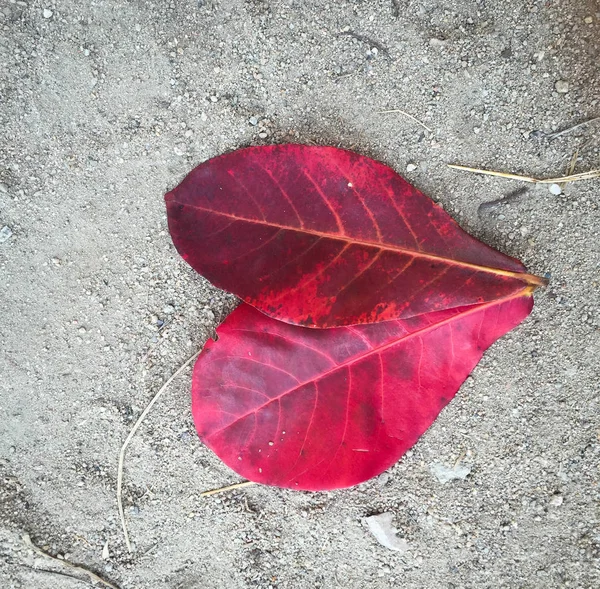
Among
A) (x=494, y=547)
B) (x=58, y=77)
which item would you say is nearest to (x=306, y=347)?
(x=494, y=547)

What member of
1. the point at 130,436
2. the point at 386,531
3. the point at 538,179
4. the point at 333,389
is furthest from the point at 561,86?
the point at 130,436

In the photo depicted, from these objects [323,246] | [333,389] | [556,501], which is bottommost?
[556,501]

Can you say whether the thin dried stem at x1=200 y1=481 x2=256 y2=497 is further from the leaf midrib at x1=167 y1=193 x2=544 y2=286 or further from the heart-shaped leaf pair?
the leaf midrib at x1=167 y1=193 x2=544 y2=286

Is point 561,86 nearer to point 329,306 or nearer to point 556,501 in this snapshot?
point 329,306

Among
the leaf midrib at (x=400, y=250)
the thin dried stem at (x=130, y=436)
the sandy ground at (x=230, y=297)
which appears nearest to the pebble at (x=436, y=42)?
the sandy ground at (x=230, y=297)

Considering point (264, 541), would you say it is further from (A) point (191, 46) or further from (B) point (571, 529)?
(A) point (191, 46)
